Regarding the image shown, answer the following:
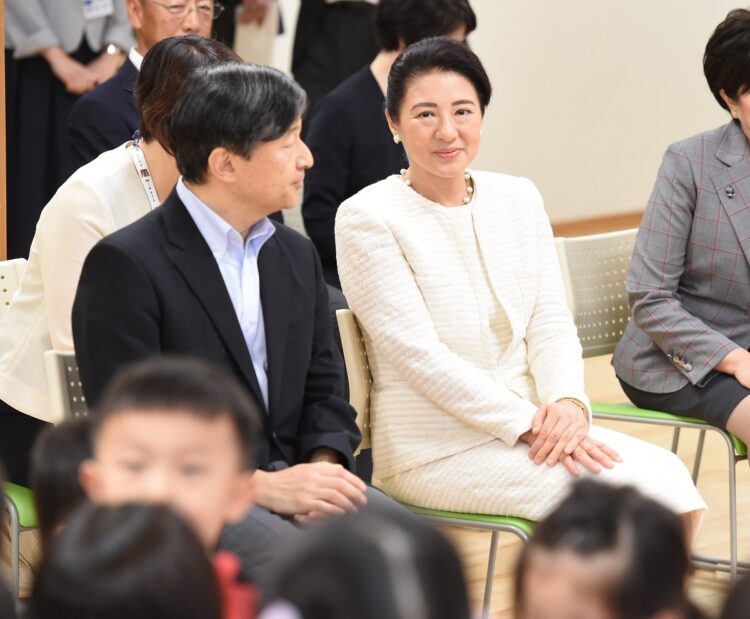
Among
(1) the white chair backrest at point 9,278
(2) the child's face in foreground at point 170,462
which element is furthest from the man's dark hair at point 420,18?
(2) the child's face in foreground at point 170,462

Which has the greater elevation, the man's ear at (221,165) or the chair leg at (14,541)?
the man's ear at (221,165)

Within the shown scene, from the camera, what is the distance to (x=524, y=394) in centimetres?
292

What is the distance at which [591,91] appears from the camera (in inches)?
311

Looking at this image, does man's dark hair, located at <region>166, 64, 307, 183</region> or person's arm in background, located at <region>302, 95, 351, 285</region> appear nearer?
man's dark hair, located at <region>166, 64, 307, 183</region>

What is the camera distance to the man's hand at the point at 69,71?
16.4 feet

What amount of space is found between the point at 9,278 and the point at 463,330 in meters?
1.00

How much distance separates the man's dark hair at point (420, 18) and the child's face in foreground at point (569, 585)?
120 inches

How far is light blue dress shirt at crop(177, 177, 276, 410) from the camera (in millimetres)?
2416

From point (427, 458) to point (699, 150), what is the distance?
3.82ft

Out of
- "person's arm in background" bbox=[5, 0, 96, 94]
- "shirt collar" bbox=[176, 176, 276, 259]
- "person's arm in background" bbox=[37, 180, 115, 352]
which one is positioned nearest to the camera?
"shirt collar" bbox=[176, 176, 276, 259]

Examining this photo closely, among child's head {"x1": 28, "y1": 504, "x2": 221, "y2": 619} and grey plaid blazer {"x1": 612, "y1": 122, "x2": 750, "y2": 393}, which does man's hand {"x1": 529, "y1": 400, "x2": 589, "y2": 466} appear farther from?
child's head {"x1": 28, "y1": 504, "x2": 221, "y2": 619}

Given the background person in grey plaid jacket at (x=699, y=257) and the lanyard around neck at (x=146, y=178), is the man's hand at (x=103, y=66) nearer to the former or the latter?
the lanyard around neck at (x=146, y=178)

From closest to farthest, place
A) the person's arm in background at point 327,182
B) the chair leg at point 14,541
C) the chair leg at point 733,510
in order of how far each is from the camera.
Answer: the chair leg at point 14,541, the chair leg at point 733,510, the person's arm in background at point 327,182

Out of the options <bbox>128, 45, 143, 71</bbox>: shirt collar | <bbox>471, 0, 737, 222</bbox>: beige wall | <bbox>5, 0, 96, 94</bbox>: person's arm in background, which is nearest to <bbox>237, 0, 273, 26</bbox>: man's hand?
<bbox>5, 0, 96, 94</bbox>: person's arm in background
